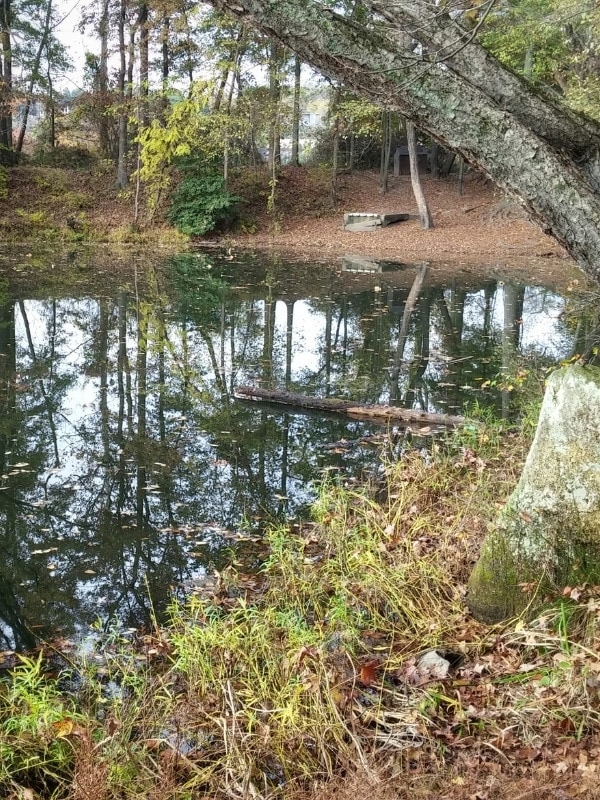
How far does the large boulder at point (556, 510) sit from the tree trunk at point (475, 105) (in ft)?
2.07

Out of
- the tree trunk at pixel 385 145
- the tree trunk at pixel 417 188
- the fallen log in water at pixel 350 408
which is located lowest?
the fallen log in water at pixel 350 408

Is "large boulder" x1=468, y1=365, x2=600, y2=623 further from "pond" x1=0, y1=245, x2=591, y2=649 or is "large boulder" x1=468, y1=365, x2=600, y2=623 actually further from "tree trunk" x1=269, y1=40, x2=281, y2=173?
"tree trunk" x1=269, y1=40, x2=281, y2=173

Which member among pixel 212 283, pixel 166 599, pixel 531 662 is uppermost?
pixel 212 283

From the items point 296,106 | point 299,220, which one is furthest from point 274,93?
point 299,220

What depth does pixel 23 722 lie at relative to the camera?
296cm

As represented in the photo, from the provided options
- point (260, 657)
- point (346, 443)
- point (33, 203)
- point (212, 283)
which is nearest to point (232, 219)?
point (33, 203)

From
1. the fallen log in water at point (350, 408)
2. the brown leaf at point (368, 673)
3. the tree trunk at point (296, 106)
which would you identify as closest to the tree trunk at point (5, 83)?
the tree trunk at point (296, 106)

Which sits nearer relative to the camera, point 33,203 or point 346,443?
point 346,443

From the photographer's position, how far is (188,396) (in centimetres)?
846

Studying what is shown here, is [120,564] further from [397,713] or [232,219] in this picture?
[232,219]

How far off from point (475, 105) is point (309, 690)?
8.92 ft

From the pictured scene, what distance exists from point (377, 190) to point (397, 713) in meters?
28.1

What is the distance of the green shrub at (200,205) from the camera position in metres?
23.7

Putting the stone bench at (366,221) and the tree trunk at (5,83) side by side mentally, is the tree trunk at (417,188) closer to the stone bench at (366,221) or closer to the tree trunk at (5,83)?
the stone bench at (366,221)
